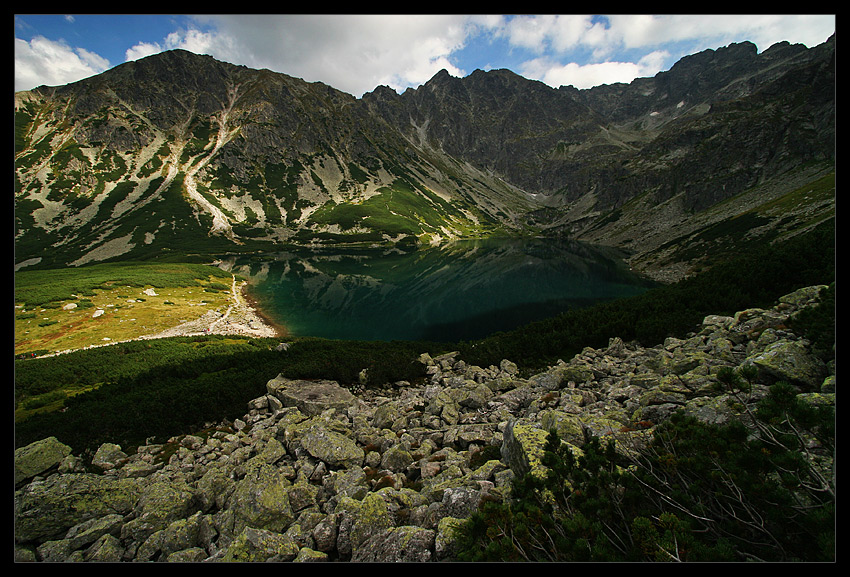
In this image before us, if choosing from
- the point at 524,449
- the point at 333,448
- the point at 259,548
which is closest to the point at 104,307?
the point at 333,448

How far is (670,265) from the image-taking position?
6456cm

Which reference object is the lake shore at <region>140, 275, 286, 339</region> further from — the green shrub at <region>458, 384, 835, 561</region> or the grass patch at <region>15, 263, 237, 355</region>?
the green shrub at <region>458, 384, 835, 561</region>

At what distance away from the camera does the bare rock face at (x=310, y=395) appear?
12.1 metres

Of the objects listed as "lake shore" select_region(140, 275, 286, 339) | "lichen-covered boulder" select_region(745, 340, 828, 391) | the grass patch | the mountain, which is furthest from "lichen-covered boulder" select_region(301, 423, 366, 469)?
the mountain

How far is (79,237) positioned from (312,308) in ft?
406

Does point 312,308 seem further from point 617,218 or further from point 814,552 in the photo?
point 617,218

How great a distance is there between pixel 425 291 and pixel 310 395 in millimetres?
46382

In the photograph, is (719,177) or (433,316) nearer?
(433,316)

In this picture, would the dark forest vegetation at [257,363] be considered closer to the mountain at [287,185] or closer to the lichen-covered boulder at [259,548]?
the lichen-covered boulder at [259,548]

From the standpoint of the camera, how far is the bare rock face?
12.1 m

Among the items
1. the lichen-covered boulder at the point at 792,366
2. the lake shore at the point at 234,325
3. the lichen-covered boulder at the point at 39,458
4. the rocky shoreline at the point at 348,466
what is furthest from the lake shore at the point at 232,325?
the lichen-covered boulder at the point at 792,366

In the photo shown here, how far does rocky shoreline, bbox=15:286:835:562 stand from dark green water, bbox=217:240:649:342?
24.9 meters
